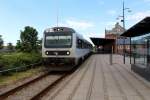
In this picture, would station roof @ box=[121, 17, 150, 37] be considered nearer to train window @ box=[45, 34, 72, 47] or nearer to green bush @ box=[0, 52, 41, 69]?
train window @ box=[45, 34, 72, 47]

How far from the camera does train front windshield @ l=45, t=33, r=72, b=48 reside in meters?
21.9

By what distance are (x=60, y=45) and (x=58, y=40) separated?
0.48 m

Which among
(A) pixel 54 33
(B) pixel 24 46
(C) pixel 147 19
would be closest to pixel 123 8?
(B) pixel 24 46

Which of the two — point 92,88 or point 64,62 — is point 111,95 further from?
point 64,62

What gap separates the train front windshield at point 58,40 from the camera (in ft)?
72.0

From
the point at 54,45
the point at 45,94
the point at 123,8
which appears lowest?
the point at 45,94

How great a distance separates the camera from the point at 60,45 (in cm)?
2181

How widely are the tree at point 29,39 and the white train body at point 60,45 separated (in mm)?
12645

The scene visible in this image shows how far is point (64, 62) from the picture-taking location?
21.4 meters

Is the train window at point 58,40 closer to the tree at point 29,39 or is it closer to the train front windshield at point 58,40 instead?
the train front windshield at point 58,40

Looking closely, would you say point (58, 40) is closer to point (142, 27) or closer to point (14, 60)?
point (14, 60)

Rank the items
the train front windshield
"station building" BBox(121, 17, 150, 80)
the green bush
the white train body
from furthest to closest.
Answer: the train front windshield
the white train body
the green bush
"station building" BBox(121, 17, 150, 80)

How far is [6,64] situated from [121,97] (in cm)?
987

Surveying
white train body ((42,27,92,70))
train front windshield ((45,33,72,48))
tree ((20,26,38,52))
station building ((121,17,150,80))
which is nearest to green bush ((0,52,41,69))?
white train body ((42,27,92,70))
